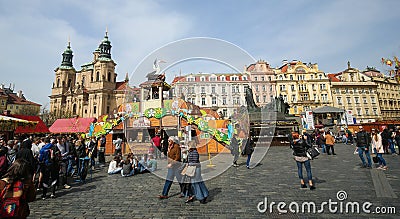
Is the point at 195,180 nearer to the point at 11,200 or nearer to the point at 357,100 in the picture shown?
the point at 11,200

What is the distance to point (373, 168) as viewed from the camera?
339 inches

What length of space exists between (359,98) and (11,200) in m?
69.1

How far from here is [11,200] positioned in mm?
2936

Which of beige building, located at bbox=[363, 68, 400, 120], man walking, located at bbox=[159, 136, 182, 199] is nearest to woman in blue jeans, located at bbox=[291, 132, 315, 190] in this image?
man walking, located at bbox=[159, 136, 182, 199]

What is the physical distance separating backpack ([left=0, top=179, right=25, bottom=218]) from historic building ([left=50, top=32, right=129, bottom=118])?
6809cm

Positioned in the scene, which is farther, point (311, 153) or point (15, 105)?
point (15, 105)

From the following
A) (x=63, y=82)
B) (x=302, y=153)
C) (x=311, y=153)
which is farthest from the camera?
(x=63, y=82)

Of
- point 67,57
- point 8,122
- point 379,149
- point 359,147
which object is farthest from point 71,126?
point 67,57

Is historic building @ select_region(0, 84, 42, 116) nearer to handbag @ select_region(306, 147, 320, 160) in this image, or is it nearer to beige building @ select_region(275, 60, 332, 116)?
beige building @ select_region(275, 60, 332, 116)

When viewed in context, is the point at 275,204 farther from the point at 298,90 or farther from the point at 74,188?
the point at 298,90

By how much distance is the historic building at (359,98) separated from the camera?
54.1 m

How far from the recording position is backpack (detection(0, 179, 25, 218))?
9.42ft

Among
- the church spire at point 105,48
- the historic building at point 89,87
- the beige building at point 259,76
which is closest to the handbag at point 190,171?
the beige building at point 259,76

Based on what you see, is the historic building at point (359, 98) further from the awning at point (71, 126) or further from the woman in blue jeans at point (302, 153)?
the awning at point (71, 126)
